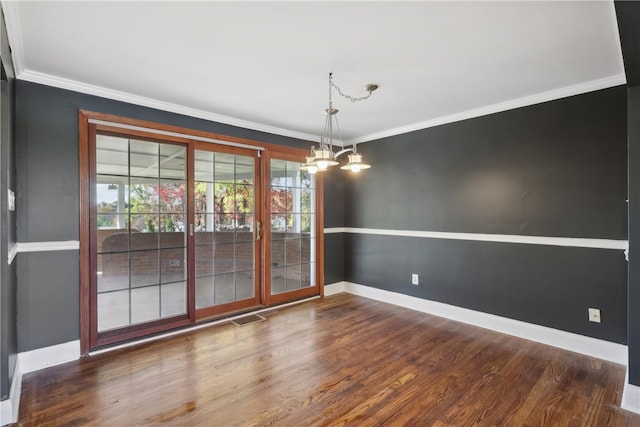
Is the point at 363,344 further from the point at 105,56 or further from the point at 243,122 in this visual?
the point at 105,56

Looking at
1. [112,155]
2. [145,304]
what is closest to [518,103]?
[112,155]

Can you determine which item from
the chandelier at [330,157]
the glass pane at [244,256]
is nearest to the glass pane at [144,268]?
the glass pane at [244,256]

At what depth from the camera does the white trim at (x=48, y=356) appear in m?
2.53

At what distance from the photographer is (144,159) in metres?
3.27

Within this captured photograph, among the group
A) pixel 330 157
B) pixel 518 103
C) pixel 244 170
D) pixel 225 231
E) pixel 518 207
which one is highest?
pixel 518 103

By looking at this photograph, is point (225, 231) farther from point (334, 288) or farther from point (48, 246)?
point (334, 288)

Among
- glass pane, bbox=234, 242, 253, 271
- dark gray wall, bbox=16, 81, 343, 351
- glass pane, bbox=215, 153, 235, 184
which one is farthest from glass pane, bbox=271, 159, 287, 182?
dark gray wall, bbox=16, 81, 343, 351

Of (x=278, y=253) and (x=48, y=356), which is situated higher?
(x=278, y=253)

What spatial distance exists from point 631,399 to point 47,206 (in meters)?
4.67

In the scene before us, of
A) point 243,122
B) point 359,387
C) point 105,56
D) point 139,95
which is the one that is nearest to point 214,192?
point 243,122

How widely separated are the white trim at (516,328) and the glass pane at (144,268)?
117 inches

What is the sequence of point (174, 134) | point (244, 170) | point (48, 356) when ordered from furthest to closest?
point (244, 170)
point (174, 134)
point (48, 356)

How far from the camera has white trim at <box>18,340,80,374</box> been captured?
8.30ft

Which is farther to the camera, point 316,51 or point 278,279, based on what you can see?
point 278,279
